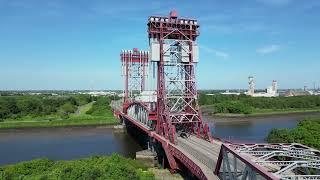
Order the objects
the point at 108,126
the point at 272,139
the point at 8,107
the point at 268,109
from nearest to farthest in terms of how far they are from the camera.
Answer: the point at 272,139 < the point at 108,126 < the point at 8,107 < the point at 268,109

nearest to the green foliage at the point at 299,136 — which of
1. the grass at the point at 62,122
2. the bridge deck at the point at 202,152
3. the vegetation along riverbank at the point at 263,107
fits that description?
the bridge deck at the point at 202,152

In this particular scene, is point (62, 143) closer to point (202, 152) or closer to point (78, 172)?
point (78, 172)

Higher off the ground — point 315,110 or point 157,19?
point 157,19

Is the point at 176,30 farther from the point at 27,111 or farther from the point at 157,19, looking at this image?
the point at 27,111

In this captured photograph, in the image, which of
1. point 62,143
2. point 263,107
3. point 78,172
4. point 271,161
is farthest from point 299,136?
point 263,107

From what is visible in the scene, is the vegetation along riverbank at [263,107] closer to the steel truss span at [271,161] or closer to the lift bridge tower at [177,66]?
the lift bridge tower at [177,66]

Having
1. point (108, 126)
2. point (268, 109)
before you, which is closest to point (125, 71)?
point (108, 126)

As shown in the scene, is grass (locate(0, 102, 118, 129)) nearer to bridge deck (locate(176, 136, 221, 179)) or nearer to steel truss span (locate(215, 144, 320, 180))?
bridge deck (locate(176, 136, 221, 179))

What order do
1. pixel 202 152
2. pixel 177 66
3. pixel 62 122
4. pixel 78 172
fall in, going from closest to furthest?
pixel 78 172 → pixel 202 152 → pixel 177 66 → pixel 62 122

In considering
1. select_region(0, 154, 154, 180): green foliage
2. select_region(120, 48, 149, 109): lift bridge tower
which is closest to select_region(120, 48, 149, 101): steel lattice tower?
select_region(120, 48, 149, 109): lift bridge tower
